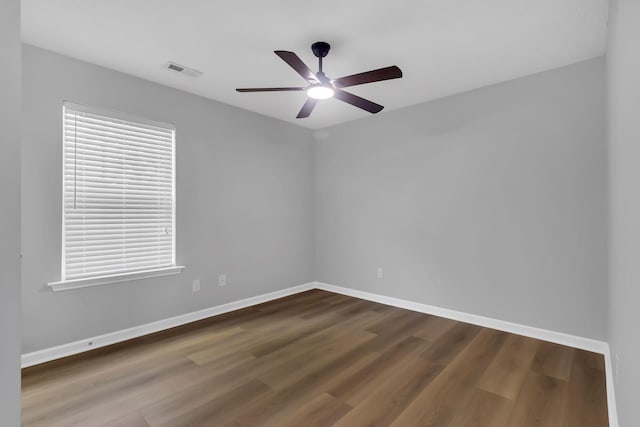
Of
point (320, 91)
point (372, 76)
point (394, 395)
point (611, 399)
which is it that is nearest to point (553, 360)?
point (611, 399)

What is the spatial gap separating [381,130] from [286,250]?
2.15 m

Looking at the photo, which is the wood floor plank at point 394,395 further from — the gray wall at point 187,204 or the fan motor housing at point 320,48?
the fan motor housing at point 320,48

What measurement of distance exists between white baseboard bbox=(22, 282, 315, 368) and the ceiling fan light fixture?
2656 millimetres

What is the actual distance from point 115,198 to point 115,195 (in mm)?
29

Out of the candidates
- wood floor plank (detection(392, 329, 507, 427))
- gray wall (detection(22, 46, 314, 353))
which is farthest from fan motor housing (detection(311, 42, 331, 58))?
wood floor plank (detection(392, 329, 507, 427))

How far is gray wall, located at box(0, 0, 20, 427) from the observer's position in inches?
46.9

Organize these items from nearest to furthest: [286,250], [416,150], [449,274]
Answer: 1. [449,274]
2. [416,150]
3. [286,250]

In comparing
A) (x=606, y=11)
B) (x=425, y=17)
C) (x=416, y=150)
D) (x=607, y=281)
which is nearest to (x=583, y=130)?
(x=606, y=11)

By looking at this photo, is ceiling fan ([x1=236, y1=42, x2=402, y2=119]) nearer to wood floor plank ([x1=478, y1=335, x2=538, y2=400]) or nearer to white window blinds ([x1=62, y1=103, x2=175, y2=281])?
white window blinds ([x1=62, y1=103, x2=175, y2=281])

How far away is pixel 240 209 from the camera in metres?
3.93

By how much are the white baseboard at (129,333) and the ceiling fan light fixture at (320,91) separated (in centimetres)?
266

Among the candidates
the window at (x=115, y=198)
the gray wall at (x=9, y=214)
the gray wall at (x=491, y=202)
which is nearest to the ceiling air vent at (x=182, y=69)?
the window at (x=115, y=198)

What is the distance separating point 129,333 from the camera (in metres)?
2.97

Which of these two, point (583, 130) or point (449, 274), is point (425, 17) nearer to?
point (583, 130)
